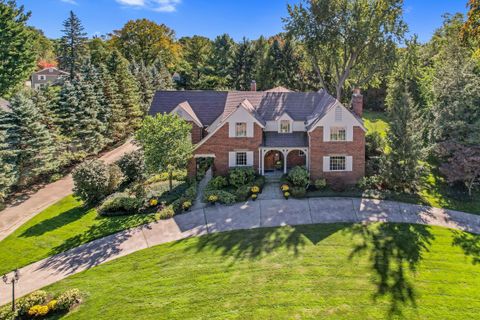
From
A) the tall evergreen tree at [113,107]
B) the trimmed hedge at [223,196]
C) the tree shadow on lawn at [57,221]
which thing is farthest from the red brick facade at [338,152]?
the tall evergreen tree at [113,107]

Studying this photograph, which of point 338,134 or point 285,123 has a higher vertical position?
point 285,123

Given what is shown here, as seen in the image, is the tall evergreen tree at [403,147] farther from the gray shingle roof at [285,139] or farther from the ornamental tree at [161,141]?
the ornamental tree at [161,141]

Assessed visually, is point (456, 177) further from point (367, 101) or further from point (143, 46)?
point (143, 46)

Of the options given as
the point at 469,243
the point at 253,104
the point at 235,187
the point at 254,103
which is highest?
the point at 254,103

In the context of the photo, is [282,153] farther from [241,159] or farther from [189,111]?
[189,111]

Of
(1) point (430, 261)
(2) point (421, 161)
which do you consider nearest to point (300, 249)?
(1) point (430, 261)

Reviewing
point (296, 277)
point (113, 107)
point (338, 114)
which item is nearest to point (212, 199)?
point (296, 277)
